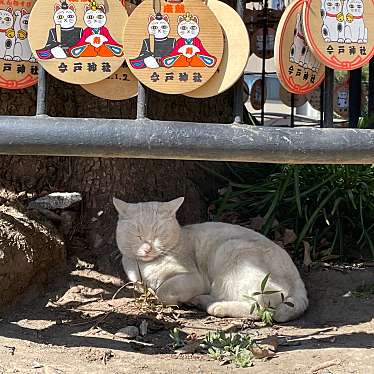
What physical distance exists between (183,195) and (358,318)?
145cm

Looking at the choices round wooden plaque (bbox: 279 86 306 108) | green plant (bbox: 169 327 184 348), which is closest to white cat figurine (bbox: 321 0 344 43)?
green plant (bbox: 169 327 184 348)

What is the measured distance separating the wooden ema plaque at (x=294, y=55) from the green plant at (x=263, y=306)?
121cm

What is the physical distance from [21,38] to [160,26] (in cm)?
59

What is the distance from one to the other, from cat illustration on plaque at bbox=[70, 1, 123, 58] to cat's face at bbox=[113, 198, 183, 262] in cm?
141

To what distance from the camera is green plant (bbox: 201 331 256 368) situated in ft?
9.70

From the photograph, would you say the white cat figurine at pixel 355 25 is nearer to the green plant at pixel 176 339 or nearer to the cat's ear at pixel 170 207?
the green plant at pixel 176 339

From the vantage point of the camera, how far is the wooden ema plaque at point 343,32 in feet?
8.71

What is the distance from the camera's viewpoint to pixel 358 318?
11.9 feet

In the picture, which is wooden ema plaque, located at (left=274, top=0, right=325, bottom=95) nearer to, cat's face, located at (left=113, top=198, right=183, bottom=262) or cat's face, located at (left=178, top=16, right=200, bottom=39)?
→ cat's face, located at (left=178, top=16, right=200, bottom=39)

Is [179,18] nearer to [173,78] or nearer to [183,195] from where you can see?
[173,78]

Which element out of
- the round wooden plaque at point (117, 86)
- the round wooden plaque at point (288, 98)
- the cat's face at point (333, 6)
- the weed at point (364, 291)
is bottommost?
the weed at point (364, 291)

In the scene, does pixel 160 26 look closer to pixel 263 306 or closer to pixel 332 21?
pixel 332 21

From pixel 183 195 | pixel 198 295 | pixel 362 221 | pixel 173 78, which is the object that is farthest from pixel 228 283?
pixel 173 78

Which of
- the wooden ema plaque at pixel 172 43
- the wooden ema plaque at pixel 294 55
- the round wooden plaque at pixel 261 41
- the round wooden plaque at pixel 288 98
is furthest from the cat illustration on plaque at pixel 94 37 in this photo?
the round wooden plaque at pixel 261 41
